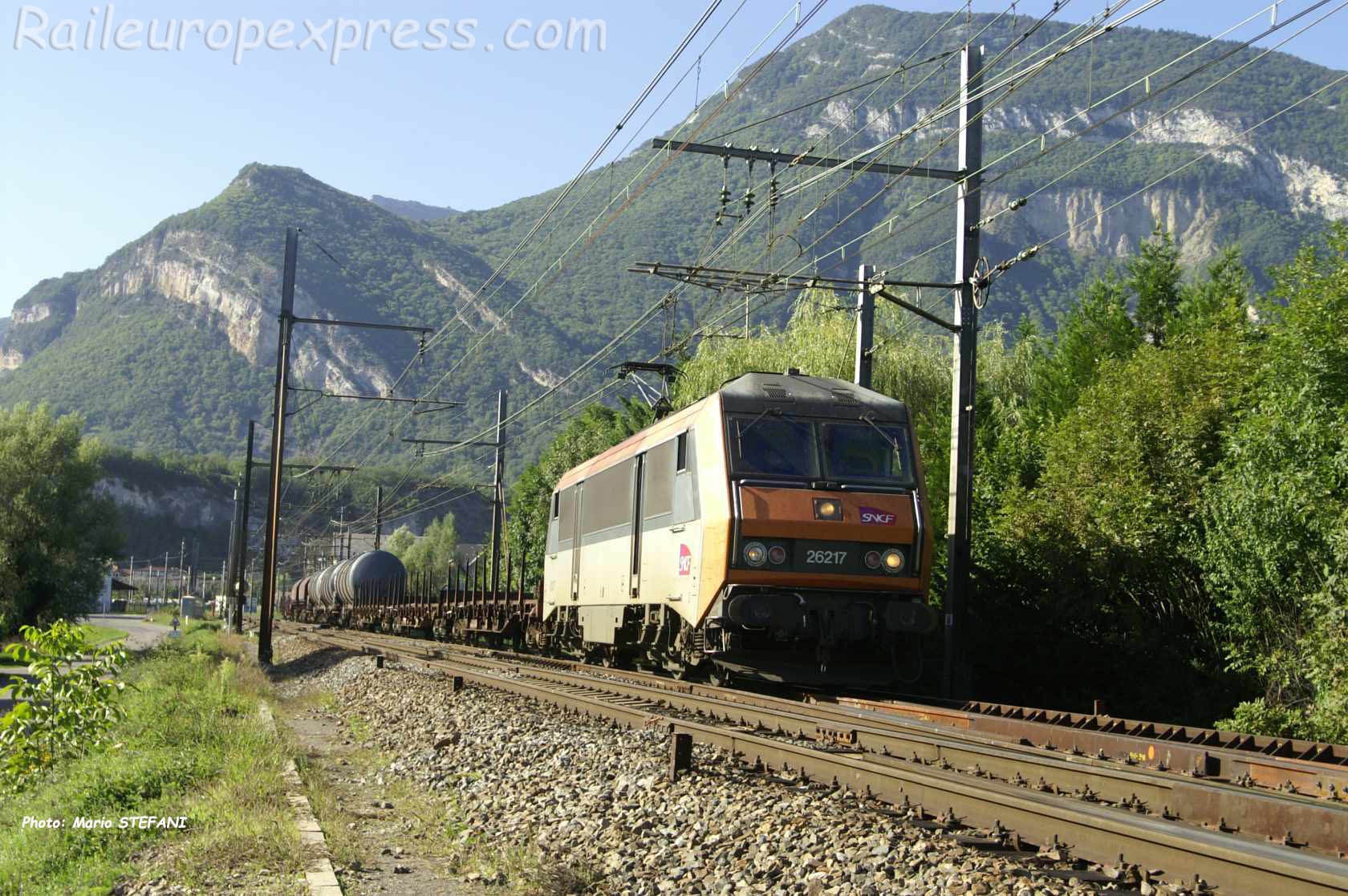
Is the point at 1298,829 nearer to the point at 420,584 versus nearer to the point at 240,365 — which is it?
the point at 420,584

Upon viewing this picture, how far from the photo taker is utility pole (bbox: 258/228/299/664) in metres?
28.1

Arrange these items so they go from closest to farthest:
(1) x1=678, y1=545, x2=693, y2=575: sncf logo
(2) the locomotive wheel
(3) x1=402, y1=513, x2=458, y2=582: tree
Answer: (1) x1=678, y1=545, x2=693, y2=575: sncf logo < (2) the locomotive wheel < (3) x1=402, y1=513, x2=458, y2=582: tree

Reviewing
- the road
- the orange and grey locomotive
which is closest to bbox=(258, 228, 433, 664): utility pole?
the road

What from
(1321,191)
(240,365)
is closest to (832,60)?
(1321,191)

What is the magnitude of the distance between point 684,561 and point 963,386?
5.19 m

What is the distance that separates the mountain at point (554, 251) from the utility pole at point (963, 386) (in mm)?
63481

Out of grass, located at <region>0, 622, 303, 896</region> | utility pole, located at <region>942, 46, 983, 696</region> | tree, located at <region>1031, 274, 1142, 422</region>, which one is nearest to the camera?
grass, located at <region>0, 622, 303, 896</region>

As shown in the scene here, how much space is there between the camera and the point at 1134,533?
1822 cm

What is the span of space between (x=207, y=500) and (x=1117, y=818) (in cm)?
13823

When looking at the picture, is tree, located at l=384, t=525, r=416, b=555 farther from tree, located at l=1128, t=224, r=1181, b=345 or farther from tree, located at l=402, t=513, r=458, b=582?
tree, located at l=1128, t=224, r=1181, b=345

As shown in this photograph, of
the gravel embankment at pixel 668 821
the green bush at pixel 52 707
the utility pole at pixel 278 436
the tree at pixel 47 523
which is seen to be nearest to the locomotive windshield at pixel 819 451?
the gravel embankment at pixel 668 821

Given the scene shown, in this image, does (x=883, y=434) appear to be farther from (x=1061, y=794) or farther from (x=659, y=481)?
(x=1061, y=794)

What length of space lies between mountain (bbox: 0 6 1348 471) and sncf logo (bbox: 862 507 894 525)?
68.4 meters

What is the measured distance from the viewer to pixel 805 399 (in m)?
14.5
